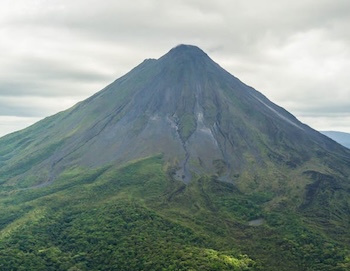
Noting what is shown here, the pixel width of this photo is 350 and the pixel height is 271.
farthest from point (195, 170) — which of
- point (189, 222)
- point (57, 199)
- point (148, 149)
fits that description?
point (57, 199)

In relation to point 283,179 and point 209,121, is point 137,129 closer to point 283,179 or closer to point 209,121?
point 209,121

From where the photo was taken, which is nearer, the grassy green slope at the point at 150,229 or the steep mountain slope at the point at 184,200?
the grassy green slope at the point at 150,229

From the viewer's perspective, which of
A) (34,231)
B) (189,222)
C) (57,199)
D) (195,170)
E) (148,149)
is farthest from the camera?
(148,149)

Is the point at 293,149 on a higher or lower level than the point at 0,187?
higher

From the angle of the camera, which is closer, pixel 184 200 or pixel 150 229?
pixel 150 229

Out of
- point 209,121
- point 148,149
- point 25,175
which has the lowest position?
point 25,175
